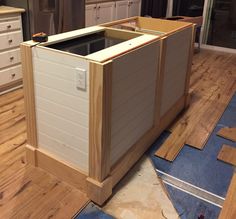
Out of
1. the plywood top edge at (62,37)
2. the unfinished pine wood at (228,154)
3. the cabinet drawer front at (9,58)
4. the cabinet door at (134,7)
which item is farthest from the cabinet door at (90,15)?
the unfinished pine wood at (228,154)

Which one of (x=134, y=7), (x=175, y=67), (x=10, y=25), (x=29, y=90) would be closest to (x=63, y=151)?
(x=29, y=90)

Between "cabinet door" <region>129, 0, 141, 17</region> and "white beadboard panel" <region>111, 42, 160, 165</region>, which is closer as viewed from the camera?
"white beadboard panel" <region>111, 42, 160, 165</region>

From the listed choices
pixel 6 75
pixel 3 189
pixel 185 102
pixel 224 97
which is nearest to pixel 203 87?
pixel 224 97

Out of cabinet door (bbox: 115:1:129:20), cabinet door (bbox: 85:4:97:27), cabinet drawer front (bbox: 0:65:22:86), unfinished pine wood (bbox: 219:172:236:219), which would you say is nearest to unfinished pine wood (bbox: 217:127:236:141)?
unfinished pine wood (bbox: 219:172:236:219)

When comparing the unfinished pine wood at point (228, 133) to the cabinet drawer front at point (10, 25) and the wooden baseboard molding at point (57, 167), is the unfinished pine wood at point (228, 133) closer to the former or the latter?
the wooden baseboard molding at point (57, 167)

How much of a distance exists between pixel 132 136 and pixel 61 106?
21.9 inches

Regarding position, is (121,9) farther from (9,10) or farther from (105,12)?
(9,10)

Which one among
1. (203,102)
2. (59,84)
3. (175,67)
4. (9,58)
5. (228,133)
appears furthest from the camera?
(203,102)

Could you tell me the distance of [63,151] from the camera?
1925 mm

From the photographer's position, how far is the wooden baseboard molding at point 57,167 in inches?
74.2

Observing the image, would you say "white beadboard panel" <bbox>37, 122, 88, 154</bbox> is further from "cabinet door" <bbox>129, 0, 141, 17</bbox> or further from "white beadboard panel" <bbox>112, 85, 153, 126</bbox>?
"cabinet door" <bbox>129, 0, 141, 17</bbox>

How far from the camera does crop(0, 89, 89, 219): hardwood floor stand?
5.73ft

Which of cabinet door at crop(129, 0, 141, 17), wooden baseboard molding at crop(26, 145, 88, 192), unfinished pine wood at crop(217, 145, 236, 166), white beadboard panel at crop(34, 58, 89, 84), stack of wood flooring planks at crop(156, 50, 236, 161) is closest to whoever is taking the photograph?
white beadboard panel at crop(34, 58, 89, 84)

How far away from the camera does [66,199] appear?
72.6 inches
